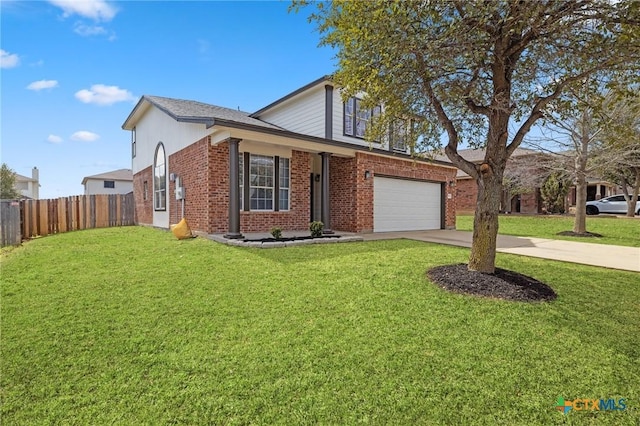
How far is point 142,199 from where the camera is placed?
52.2 ft

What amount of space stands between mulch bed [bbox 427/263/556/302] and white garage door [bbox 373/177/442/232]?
7113 millimetres

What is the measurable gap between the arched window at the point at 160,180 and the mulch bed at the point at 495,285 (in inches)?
456

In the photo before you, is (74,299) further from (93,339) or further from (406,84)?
(406,84)

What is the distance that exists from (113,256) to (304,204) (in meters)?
6.12

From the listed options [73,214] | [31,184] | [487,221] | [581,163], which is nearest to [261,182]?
[487,221]

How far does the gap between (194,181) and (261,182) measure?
212 cm

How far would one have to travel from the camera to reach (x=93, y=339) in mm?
3232

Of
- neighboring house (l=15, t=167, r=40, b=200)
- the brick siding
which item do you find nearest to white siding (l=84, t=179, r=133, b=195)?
neighboring house (l=15, t=167, r=40, b=200)

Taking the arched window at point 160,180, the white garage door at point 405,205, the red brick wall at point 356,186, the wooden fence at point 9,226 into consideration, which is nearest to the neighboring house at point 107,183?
the arched window at point 160,180

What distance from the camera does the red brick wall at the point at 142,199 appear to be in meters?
14.8

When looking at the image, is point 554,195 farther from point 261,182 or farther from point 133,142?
point 133,142

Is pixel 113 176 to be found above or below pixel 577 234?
above

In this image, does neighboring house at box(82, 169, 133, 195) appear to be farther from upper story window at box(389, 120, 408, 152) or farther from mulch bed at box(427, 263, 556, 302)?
mulch bed at box(427, 263, 556, 302)

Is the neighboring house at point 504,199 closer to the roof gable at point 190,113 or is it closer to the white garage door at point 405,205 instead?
the white garage door at point 405,205
